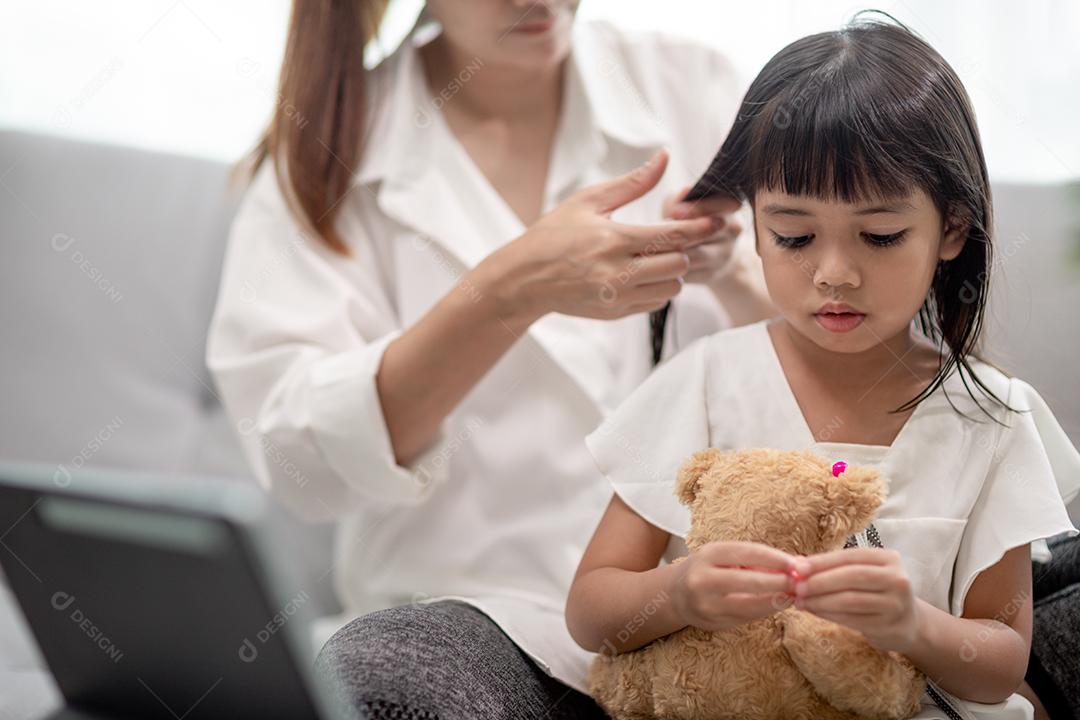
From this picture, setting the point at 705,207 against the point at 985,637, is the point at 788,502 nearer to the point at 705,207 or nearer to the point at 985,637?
the point at 985,637

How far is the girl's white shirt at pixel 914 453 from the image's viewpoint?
0.89 meters

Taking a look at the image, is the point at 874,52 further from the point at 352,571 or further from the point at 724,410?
the point at 352,571

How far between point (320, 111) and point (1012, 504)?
3.12 feet

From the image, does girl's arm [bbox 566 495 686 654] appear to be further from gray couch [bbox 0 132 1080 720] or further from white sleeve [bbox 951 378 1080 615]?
gray couch [bbox 0 132 1080 720]

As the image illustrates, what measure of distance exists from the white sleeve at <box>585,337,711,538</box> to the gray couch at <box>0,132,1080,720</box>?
0.90 meters

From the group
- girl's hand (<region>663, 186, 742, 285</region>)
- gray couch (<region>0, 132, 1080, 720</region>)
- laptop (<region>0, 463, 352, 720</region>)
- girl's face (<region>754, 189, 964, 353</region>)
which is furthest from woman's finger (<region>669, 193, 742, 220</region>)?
gray couch (<region>0, 132, 1080, 720</region>)

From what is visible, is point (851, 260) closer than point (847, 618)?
No

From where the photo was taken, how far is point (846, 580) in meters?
0.73

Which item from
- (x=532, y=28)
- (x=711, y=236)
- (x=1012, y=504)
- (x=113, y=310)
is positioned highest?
(x=532, y=28)

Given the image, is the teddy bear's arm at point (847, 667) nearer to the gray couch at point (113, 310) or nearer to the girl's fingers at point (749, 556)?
the girl's fingers at point (749, 556)

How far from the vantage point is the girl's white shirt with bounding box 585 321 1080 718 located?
2.93ft

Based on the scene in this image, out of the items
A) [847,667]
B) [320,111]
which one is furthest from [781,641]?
[320,111]

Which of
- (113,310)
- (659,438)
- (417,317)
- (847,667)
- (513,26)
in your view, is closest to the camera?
(847,667)

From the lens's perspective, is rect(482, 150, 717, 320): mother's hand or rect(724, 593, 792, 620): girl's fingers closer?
rect(724, 593, 792, 620): girl's fingers
